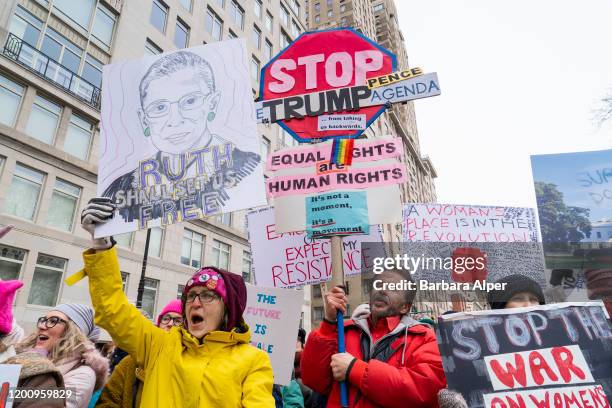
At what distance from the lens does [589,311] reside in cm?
198

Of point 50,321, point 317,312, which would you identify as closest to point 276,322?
point 50,321

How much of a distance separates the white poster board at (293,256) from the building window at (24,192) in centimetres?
1222

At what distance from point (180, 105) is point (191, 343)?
1605 millimetres

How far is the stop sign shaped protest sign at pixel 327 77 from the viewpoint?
3.15 meters

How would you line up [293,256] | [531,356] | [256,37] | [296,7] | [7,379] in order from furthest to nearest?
[296,7]
[256,37]
[293,256]
[531,356]
[7,379]

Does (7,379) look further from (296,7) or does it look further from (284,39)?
(296,7)

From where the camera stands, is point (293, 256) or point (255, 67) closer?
point (293, 256)

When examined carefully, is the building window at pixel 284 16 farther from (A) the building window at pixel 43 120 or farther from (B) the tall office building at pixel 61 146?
(A) the building window at pixel 43 120

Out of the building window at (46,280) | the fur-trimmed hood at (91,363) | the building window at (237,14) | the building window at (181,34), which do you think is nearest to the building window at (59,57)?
the building window at (181,34)

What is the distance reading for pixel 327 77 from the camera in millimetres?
3369

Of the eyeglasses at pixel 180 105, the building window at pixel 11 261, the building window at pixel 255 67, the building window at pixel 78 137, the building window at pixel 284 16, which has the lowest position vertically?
the building window at pixel 11 261

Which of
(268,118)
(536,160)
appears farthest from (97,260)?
(536,160)

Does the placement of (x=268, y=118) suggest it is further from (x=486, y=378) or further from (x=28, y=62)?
(x=28, y=62)

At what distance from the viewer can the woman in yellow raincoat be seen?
1.79 m
